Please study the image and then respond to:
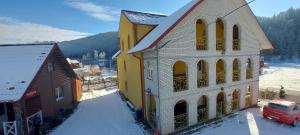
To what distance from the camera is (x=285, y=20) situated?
125062mm

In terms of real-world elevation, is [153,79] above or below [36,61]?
below

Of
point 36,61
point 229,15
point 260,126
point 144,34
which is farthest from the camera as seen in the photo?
point 144,34

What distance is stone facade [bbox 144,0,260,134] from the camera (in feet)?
40.2

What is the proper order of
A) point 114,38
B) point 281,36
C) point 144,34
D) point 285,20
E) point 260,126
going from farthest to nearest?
point 114,38 → point 285,20 → point 281,36 → point 144,34 → point 260,126

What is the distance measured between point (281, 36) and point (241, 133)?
121m

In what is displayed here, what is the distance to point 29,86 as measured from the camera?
40.2 feet

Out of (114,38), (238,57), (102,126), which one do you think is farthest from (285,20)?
(102,126)

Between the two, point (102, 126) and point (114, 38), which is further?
point (114, 38)

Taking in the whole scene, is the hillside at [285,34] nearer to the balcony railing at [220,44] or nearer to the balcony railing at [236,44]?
the balcony railing at [236,44]

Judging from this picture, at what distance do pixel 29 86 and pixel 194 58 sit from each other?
429 inches

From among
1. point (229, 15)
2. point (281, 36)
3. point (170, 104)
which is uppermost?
point (281, 36)

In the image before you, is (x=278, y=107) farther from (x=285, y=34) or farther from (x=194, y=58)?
(x=285, y=34)

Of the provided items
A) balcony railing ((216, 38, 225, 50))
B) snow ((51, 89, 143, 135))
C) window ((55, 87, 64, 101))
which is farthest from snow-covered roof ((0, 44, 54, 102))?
balcony railing ((216, 38, 225, 50))

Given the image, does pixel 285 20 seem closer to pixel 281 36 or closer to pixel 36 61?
pixel 281 36
